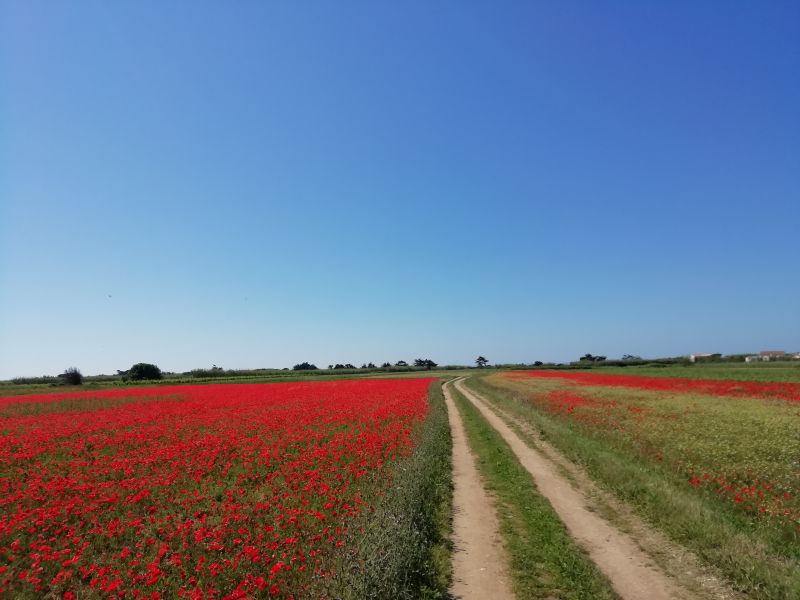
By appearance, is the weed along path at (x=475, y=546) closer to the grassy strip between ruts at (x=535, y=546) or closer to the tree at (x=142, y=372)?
the grassy strip between ruts at (x=535, y=546)

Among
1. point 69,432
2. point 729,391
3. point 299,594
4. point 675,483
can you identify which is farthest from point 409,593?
point 729,391

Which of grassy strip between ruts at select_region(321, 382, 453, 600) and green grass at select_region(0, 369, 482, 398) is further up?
grassy strip between ruts at select_region(321, 382, 453, 600)

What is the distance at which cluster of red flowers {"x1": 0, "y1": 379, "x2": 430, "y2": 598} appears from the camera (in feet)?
21.7

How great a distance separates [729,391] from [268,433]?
39.3 meters

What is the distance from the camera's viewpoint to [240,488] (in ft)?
36.3

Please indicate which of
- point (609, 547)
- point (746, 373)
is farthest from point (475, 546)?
point (746, 373)

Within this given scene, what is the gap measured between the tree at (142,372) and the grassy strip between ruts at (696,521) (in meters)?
124

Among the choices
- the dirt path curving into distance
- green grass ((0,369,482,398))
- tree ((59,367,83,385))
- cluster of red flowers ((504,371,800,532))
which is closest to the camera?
the dirt path curving into distance

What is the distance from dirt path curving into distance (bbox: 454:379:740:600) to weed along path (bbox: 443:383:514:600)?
1852 millimetres

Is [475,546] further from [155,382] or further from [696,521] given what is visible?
[155,382]

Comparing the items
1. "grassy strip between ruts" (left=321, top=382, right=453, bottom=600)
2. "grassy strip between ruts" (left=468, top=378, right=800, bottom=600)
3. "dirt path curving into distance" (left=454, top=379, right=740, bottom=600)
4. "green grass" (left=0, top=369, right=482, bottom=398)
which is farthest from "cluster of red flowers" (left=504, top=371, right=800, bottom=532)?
"green grass" (left=0, top=369, right=482, bottom=398)

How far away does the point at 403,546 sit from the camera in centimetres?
694

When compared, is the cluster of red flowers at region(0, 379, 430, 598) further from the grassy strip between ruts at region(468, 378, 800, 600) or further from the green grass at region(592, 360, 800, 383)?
the green grass at region(592, 360, 800, 383)

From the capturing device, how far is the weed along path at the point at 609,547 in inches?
273
